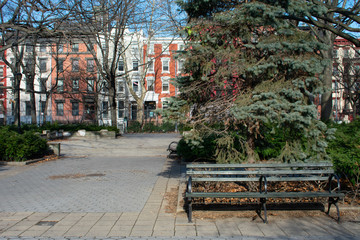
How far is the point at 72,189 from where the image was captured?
8281 mm

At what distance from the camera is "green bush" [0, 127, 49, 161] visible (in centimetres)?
1236

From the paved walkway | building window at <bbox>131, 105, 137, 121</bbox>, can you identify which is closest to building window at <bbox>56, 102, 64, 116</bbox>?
building window at <bbox>131, 105, 137, 121</bbox>

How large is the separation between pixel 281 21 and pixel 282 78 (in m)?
1.24

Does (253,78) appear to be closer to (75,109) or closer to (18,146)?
(18,146)

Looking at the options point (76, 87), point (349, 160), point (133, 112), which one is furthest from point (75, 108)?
point (349, 160)

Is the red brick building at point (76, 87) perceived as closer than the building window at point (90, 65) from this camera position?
No

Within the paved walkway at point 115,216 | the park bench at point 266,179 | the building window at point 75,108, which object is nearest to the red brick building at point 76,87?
the building window at point 75,108

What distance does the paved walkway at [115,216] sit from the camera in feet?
17.0

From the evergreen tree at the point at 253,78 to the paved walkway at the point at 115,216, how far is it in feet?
5.21

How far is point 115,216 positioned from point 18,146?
8.25 metres

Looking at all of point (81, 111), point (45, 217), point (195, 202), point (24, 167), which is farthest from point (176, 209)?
point (81, 111)

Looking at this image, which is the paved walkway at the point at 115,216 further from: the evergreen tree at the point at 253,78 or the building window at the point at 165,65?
the building window at the point at 165,65

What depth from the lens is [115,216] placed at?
6.09 metres

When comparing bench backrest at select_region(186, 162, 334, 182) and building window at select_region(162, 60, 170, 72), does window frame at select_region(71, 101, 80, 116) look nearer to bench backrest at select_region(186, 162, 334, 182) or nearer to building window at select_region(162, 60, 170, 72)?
building window at select_region(162, 60, 170, 72)
